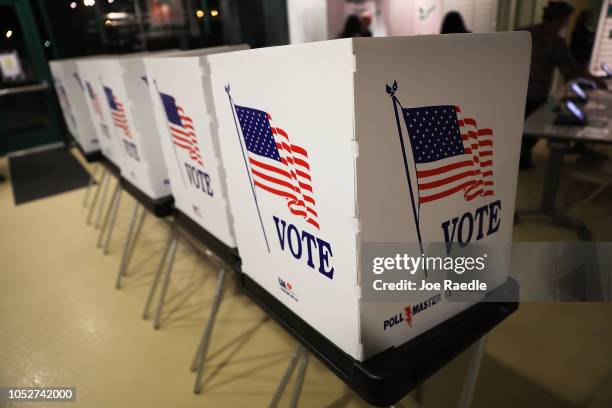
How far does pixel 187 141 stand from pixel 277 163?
561mm

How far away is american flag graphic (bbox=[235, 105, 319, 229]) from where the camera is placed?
79 cm

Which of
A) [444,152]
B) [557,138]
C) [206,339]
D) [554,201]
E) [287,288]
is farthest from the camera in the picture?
[554,201]

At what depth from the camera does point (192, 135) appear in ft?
4.07

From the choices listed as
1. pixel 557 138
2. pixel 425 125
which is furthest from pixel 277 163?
pixel 557 138

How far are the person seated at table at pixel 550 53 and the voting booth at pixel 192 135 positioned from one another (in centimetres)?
265

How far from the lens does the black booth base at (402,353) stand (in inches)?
30.8

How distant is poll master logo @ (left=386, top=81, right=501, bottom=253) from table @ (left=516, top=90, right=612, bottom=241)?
5.72 ft

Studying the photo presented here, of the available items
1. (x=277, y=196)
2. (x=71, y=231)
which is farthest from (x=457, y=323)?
(x=71, y=231)

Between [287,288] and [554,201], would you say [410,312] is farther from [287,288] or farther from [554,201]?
[554,201]

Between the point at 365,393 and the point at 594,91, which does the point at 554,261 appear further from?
the point at 594,91

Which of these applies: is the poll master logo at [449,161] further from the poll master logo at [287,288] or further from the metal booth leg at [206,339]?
the metal booth leg at [206,339]

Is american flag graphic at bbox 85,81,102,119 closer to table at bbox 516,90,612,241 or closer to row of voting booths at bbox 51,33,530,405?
row of voting booths at bbox 51,33,530,405

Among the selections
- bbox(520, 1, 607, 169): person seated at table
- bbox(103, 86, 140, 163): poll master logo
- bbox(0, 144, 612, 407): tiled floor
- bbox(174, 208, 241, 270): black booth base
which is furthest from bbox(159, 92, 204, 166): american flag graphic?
bbox(520, 1, 607, 169): person seated at table

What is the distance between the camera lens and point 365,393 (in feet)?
2.62
